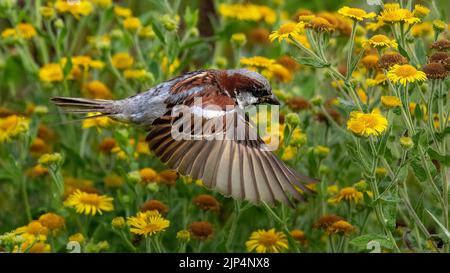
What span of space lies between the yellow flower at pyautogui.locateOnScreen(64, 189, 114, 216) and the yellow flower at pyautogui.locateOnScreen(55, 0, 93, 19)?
113 cm

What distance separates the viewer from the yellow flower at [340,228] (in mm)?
3096

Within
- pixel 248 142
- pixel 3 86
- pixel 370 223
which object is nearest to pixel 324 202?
pixel 370 223

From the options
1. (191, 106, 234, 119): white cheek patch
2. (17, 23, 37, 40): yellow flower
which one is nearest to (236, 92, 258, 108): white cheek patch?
(191, 106, 234, 119): white cheek patch

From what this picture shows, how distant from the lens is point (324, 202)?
11.3 ft

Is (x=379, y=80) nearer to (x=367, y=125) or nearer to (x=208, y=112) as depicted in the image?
(x=367, y=125)

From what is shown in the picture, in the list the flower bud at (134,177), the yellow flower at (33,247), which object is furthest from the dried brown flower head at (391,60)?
the yellow flower at (33,247)

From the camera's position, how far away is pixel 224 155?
2.79 metres

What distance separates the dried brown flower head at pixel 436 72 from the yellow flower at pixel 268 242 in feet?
2.97

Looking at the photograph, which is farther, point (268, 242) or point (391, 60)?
point (268, 242)

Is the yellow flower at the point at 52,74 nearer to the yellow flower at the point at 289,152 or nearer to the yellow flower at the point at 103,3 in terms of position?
the yellow flower at the point at 103,3

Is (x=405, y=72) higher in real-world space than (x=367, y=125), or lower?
higher

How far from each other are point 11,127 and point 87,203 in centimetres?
52

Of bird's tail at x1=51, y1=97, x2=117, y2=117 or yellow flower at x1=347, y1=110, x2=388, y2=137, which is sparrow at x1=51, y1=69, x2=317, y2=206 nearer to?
bird's tail at x1=51, y1=97, x2=117, y2=117

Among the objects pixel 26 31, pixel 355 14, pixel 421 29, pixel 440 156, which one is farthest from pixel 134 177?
pixel 421 29
